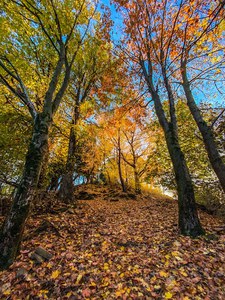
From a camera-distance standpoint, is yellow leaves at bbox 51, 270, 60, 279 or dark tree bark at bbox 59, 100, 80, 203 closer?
yellow leaves at bbox 51, 270, 60, 279

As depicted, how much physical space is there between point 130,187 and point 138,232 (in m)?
11.9

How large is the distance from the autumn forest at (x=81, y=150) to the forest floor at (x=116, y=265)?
19 millimetres

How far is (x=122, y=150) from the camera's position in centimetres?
1508

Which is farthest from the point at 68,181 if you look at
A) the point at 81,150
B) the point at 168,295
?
the point at 168,295

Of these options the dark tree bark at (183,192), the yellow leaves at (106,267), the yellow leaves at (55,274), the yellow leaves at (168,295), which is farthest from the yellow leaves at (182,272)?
the yellow leaves at (55,274)

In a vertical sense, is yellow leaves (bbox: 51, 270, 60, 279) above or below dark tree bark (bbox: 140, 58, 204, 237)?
below

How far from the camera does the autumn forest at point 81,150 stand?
2.53 metres

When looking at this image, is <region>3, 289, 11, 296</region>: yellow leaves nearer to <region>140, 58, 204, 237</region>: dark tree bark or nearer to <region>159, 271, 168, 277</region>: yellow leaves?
<region>159, 271, 168, 277</region>: yellow leaves

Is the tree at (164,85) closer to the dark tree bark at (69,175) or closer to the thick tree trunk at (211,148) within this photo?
the thick tree trunk at (211,148)

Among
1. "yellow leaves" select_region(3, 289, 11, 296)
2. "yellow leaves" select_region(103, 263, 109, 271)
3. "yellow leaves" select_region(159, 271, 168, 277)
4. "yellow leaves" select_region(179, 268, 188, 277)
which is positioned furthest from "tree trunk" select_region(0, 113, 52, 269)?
"yellow leaves" select_region(179, 268, 188, 277)

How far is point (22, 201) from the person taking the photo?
3133 millimetres

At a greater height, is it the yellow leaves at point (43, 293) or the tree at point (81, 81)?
the tree at point (81, 81)

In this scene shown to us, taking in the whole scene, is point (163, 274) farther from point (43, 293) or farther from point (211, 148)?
point (211, 148)

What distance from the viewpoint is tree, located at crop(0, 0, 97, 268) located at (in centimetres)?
306
